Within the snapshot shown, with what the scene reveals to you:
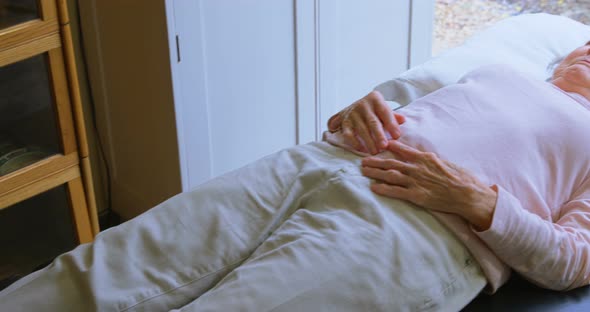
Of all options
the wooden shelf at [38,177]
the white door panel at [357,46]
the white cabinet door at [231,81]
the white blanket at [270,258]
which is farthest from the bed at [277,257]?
the white door panel at [357,46]

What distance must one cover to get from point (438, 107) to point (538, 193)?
0.27 metres

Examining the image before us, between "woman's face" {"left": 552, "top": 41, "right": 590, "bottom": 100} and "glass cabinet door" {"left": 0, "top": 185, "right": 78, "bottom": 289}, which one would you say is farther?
"glass cabinet door" {"left": 0, "top": 185, "right": 78, "bottom": 289}

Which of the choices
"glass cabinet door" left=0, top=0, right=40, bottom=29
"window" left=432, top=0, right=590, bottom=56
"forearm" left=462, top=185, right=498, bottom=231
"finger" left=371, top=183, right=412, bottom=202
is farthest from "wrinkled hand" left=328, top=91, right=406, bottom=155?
"window" left=432, top=0, right=590, bottom=56

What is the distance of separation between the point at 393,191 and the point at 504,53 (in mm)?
808

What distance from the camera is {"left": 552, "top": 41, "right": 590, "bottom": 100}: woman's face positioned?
1678 mm

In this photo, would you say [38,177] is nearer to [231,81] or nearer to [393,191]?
[231,81]

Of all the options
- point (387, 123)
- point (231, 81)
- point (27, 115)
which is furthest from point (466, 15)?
point (27, 115)

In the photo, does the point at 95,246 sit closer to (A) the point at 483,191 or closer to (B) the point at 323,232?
(B) the point at 323,232

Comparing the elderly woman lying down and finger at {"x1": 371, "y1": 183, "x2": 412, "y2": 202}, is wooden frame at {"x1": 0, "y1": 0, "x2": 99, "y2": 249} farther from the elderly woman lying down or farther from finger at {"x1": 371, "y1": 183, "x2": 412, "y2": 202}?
finger at {"x1": 371, "y1": 183, "x2": 412, "y2": 202}

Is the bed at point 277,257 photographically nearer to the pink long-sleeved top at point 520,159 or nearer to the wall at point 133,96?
the pink long-sleeved top at point 520,159

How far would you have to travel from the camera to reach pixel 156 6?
2.06m

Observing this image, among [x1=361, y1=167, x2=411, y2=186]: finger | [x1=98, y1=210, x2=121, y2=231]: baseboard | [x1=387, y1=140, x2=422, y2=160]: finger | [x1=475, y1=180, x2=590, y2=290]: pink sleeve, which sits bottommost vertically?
[x1=98, y1=210, x2=121, y2=231]: baseboard

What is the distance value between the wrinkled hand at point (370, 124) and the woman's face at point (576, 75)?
1.43ft

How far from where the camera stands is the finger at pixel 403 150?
1.42 m
